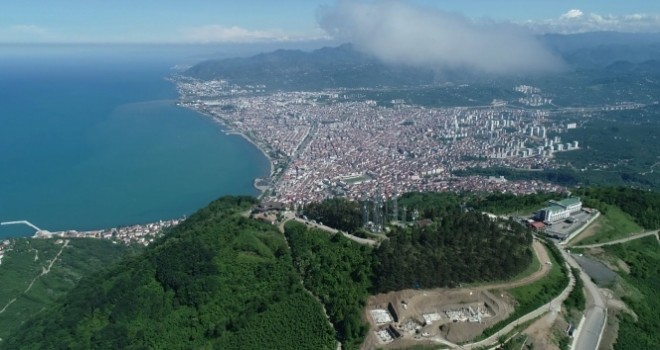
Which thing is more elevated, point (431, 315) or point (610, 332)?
point (431, 315)

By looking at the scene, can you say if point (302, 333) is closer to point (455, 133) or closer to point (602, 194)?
point (602, 194)

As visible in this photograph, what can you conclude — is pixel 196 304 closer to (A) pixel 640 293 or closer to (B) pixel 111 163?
(A) pixel 640 293

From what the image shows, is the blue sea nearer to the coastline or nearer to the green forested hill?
the coastline

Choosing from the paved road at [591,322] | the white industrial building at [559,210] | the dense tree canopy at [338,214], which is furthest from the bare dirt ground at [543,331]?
Result: the white industrial building at [559,210]

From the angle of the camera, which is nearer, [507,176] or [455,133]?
[507,176]

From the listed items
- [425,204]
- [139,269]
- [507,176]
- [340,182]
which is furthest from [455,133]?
[139,269]

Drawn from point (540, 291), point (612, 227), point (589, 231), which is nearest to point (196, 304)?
point (540, 291)
